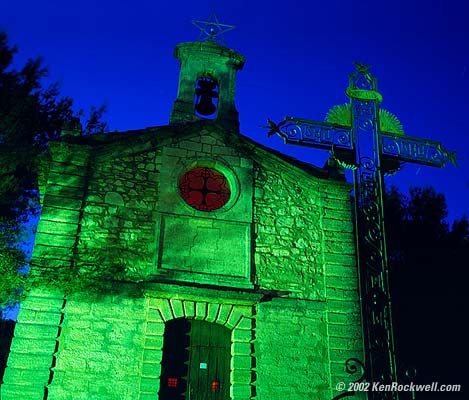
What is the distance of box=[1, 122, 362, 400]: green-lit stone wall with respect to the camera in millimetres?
7949

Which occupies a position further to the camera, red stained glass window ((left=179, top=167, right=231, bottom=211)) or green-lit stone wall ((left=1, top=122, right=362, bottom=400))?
red stained glass window ((left=179, top=167, right=231, bottom=211))

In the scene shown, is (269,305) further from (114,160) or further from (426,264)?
(426,264)

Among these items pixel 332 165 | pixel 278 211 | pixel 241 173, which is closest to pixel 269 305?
pixel 278 211

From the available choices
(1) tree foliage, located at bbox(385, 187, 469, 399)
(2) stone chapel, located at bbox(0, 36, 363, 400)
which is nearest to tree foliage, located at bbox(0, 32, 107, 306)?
(2) stone chapel, located at bbox(0, 36, 363, 400)

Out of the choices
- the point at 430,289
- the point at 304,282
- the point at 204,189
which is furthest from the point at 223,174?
the point at 430,289

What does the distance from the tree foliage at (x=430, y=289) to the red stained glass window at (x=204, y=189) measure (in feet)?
15.2

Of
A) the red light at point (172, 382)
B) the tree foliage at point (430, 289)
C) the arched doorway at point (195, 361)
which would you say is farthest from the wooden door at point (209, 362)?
the tree foliage at point (430, 289)

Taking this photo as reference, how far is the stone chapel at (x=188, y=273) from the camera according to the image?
7984mm

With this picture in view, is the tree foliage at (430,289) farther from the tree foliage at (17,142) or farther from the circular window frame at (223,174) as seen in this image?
the tree foliage at (17,142)

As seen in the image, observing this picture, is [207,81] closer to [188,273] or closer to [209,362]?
[188,273]

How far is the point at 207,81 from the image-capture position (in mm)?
11539

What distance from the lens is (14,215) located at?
10922 millimetres

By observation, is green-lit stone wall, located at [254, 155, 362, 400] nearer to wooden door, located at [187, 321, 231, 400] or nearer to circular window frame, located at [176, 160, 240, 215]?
circular window frame, located at [176, 160, 240, 215]

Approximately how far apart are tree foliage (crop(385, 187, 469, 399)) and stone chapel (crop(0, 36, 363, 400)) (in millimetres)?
3740
